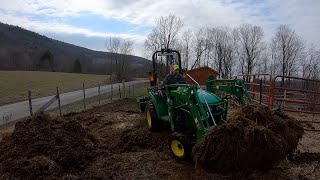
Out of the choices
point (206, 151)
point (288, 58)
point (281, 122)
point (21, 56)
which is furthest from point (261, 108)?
point (21, 56)

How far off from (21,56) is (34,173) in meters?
123

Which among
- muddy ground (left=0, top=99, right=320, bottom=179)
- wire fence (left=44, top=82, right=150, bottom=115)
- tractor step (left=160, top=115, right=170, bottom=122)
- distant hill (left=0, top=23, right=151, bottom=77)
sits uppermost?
distant hill (left=0, top=23, right=151, bottom=77)

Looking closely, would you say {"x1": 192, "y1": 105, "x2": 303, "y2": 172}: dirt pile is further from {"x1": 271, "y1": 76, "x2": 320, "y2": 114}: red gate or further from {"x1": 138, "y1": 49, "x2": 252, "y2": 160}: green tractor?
{"x1": 271, "y1": 76, "x2": 320, "y2": 114}: red gate

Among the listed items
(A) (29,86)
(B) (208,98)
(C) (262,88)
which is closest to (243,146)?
(B) (208,98)

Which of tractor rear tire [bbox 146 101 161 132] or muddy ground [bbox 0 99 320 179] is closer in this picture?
muddy ground [bbox 0 99 320 179]

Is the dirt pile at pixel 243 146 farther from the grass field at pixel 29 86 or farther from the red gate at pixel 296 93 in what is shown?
the grass field at pixel 29 86

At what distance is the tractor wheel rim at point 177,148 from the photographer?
6926 mm

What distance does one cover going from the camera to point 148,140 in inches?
340

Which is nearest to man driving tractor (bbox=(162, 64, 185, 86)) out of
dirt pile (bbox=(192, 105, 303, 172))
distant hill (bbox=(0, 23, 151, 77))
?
dirt pile (bbox=(192, 105, 303, 172))

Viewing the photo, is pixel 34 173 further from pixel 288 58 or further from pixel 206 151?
pixel 288 58

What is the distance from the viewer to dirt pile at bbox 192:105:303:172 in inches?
212

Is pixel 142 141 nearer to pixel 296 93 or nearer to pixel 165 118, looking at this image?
pixel 165 118

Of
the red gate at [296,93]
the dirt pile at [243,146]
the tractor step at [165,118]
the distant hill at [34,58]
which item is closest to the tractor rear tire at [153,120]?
the tractor step at [165,118]

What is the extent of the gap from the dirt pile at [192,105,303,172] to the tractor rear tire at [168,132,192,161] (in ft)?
2.91
